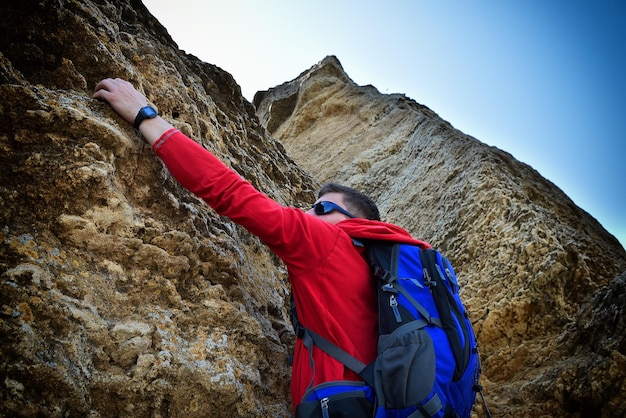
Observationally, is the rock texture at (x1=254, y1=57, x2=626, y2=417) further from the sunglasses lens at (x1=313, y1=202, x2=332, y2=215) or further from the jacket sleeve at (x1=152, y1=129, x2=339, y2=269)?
the jacket sleeve at (x1=152, y1=129, x2=339, y2=269)

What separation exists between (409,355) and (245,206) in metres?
1.18

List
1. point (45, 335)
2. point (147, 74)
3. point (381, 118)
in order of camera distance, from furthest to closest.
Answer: point (381, 118) < point (147, 74) < point (45, 335)

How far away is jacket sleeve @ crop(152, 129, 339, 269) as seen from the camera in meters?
2.13

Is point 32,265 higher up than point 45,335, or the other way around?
point 32,265

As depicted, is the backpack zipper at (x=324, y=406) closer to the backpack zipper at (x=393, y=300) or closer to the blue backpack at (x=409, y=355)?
the blue backpack at (x=409, y=355)

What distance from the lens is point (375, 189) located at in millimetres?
10508

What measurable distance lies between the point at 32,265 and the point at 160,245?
2.41ft

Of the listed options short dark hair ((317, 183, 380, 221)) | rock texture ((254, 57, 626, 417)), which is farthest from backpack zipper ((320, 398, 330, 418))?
rock texture ((254, 57, 626, 417))

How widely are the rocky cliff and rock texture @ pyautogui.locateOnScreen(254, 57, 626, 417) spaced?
0.10ft

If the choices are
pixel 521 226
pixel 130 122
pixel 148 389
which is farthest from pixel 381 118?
pixel 148 389

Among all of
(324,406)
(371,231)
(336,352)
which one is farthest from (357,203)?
(324,406)

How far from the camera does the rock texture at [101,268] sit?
168 centimetres

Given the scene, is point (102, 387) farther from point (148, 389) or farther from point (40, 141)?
point (40, 141)

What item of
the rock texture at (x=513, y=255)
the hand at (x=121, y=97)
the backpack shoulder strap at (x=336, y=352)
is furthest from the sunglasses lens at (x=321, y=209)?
the rock texture at (x=513, y=255)
